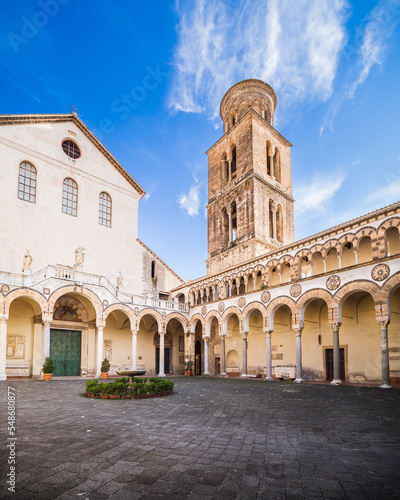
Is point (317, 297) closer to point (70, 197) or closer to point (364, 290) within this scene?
point (364, 290)

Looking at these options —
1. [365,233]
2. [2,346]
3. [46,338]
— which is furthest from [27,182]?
[365,233]

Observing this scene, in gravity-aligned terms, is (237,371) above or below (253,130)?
below

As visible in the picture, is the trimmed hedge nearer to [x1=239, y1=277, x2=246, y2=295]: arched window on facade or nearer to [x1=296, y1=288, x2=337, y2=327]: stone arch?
[x1=296, y1=288, x2=337, y2=327]: stone arch

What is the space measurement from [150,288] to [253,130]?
1715 cm

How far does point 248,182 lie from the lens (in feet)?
A: 101

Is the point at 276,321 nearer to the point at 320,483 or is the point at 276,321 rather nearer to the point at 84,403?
the point at 84,403

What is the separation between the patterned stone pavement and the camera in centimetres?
365

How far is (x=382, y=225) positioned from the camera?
1566 cm

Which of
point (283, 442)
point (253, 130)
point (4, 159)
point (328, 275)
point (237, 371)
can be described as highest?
point (253, 130)

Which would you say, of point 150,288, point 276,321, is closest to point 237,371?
point 276,321

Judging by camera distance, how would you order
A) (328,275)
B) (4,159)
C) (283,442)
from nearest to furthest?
(283,442) → (328,275) → (4,159)

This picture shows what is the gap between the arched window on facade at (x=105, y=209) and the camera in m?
27.8

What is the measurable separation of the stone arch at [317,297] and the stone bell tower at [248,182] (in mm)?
10100

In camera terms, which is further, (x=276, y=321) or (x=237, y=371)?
(x=237, y=371)
